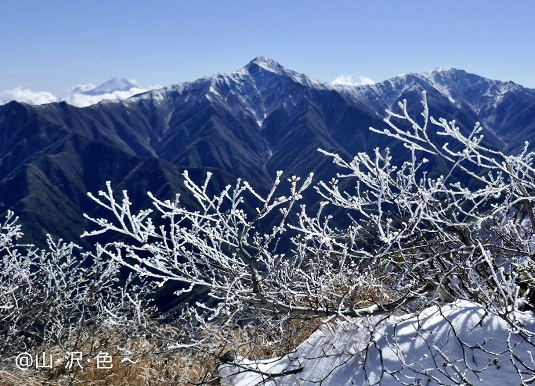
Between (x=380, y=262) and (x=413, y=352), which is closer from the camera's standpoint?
(x=413, y=352)

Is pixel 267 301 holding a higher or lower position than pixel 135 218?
lower

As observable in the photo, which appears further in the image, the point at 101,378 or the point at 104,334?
the point at 104,334

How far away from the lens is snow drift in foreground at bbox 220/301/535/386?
12.1ft

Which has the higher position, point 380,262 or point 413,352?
point 380,262

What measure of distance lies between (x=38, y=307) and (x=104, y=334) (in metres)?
1.17

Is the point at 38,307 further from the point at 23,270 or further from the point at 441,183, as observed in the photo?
the point at 441,183

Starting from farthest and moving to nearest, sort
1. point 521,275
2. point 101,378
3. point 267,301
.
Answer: point 101,378, point 521,275, point 267,301

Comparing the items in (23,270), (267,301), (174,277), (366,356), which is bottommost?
(23,270)

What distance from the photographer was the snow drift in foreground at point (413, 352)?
3.68 meters

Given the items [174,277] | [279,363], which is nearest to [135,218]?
[174,277]

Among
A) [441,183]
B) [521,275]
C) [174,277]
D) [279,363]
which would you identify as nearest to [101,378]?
[279,363]

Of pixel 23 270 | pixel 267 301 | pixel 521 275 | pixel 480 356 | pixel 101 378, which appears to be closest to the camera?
pixel 480 356

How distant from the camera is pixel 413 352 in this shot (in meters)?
4.04

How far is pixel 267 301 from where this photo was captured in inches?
162
